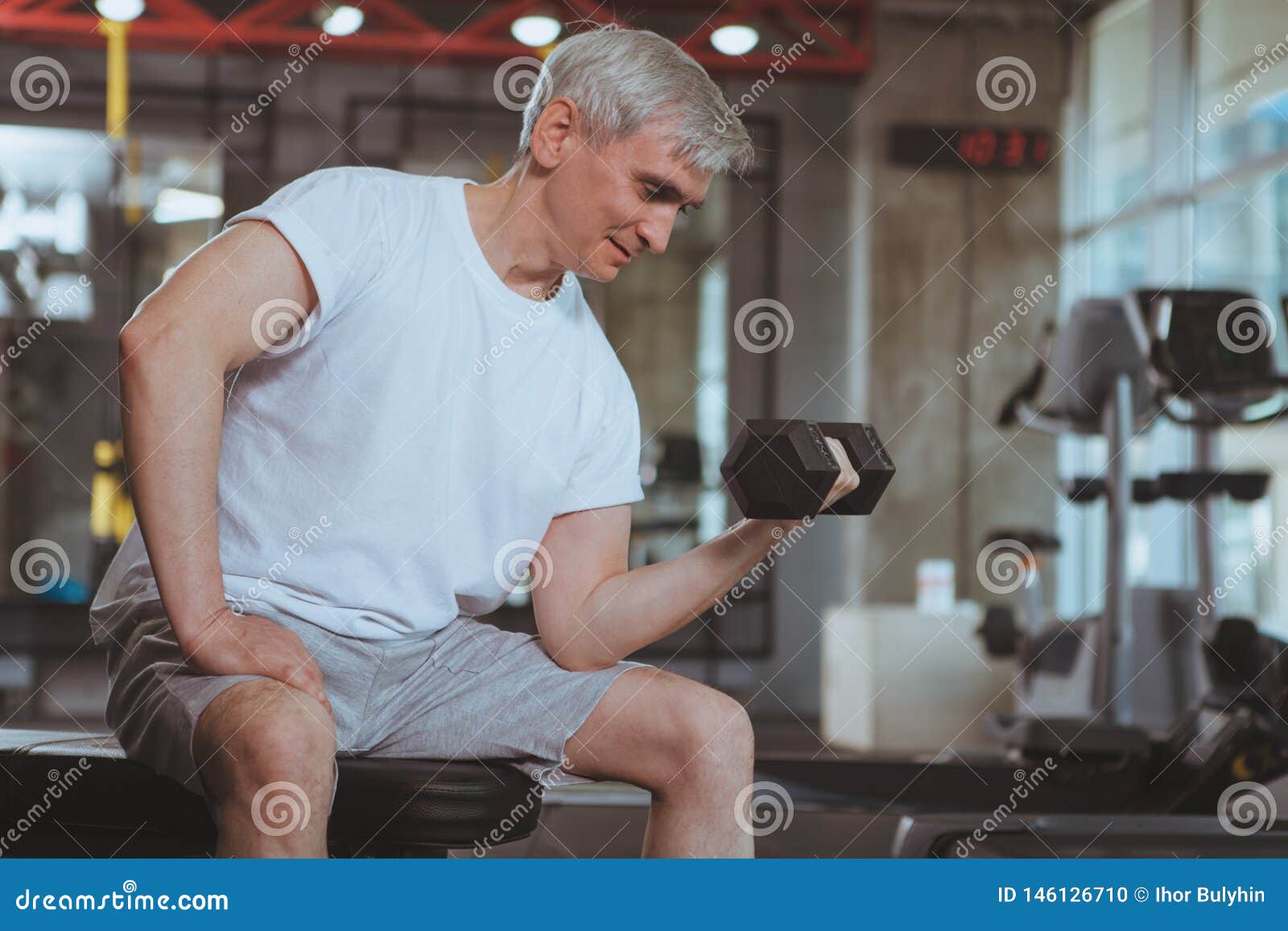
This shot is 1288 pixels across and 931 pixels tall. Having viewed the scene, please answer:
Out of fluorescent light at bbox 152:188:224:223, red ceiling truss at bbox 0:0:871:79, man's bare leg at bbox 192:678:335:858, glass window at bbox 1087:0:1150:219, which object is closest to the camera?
man's bare leg at bbox 192:678:335:858

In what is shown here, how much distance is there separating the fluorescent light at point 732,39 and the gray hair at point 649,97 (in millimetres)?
4005

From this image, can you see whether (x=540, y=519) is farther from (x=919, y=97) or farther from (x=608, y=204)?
(x=919, y=97)

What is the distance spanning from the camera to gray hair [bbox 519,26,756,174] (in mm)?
1376

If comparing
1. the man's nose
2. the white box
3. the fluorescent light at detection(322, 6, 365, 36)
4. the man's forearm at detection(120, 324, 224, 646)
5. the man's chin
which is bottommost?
A: the white box

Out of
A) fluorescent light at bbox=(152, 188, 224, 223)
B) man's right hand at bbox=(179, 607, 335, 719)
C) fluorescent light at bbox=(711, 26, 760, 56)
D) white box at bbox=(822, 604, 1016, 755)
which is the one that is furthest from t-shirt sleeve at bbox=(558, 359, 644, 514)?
fluorescent light at bbox=(152, 188, 224, 223)

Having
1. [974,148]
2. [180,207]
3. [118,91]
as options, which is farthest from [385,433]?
[974,148]

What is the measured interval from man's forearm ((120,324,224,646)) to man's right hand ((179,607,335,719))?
12 mm

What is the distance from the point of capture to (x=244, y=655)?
3.89 feet

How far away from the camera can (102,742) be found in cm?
144

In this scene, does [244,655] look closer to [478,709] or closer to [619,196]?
[478,709]

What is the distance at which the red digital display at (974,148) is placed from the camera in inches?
224

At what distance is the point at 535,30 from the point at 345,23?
825 millimetres

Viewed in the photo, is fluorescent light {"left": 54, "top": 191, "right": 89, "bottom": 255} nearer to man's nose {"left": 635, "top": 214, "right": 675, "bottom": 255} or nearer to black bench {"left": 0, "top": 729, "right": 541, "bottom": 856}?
black bench {"left": 0, "top": 729, "right": 541, "bottom": 856}

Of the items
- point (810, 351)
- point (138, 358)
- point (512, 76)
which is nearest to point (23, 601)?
point (512, 76)
